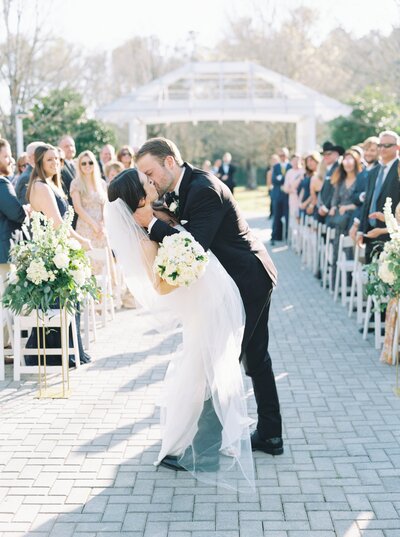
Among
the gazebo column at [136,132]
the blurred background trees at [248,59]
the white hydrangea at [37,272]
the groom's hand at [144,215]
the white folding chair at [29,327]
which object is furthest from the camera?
the blurred background trees at [248,59]

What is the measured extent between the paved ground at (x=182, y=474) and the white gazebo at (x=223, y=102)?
1821 cm

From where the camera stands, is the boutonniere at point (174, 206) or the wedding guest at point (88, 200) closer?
the boutonniere at point (174, 206)

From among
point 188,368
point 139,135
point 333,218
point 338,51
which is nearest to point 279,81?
point 139,135

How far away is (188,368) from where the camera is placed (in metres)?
4.73

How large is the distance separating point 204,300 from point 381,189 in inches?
168

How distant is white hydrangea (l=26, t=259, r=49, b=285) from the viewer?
620 centimetres

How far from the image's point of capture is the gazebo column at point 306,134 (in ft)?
82.8

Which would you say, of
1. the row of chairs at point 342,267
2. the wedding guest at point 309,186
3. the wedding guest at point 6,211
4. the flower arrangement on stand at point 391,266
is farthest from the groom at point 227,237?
the wedding guest at point 309,186

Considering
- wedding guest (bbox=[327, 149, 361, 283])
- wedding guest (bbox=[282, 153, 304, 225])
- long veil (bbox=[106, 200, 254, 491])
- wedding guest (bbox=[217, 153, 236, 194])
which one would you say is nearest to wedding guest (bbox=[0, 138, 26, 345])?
long veil (bbox=[106, 200, 254, 491])

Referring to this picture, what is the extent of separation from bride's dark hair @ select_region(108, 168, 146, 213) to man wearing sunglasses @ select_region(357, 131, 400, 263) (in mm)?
4304

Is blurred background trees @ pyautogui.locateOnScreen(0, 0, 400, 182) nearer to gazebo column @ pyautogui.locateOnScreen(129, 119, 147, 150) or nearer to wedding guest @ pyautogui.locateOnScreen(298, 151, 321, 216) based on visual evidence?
gazebo column @ pyautogui.locateOnScreen(129, 119, 147, 150)

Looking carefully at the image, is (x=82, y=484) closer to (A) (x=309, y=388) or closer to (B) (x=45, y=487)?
(B) (x=45, y=487)

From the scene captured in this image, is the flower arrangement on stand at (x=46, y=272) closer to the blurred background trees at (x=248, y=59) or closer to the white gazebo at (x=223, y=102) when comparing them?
the white gazebo at (x=223, y=102)

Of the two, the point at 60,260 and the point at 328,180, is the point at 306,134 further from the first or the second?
the point at 60,260
